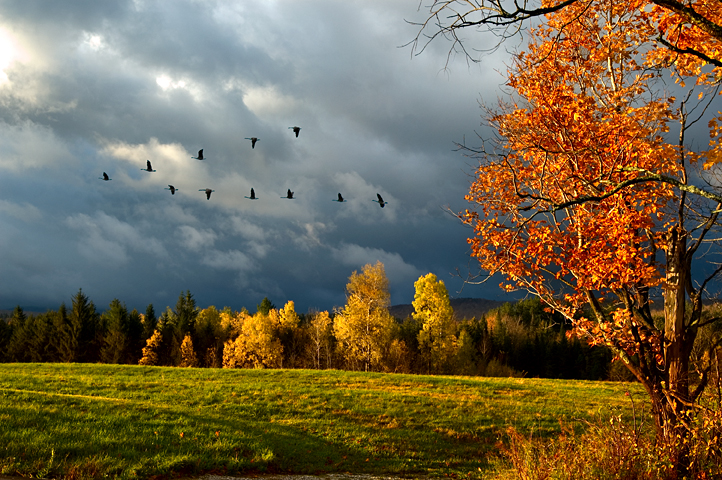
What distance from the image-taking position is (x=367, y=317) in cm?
3406

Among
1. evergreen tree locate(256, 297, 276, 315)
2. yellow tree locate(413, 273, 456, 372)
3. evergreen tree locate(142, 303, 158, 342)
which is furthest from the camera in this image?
Result: evergreen tree locate(256, 297, 276, 315)

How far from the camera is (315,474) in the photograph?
8.25 meters

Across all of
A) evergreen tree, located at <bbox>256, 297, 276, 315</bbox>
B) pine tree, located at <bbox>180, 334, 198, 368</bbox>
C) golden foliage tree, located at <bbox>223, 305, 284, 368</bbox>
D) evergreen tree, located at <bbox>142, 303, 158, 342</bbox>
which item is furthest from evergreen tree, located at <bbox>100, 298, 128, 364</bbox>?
evergreen tree, located at <bbox>256, 297, 276, 315</bbox>

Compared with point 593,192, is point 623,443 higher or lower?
lower

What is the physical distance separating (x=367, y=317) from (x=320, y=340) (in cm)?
1480

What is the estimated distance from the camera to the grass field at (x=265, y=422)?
758 centimetres

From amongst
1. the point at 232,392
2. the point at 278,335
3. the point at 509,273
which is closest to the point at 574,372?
the point at 278,335

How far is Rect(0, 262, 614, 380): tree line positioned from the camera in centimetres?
3503

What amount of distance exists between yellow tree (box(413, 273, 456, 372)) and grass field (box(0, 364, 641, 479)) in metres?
17.1

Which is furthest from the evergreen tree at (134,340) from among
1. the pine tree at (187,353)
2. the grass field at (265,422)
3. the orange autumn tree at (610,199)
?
the orange autumn tree at (610,199)

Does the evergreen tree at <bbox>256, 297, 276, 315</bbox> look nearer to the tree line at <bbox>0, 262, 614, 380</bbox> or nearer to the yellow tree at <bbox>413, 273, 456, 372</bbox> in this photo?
the tree line at <bbox>0, 262, 614, 380</bbox>

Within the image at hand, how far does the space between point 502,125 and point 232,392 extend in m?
13.1

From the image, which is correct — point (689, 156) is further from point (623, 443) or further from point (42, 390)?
point (42, 390)

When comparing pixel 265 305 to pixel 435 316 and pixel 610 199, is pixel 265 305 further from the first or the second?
pixel 610 199
